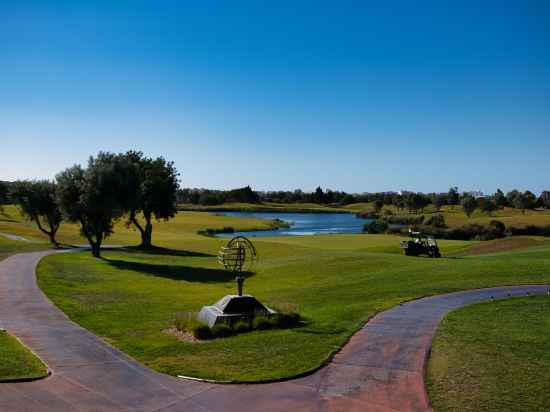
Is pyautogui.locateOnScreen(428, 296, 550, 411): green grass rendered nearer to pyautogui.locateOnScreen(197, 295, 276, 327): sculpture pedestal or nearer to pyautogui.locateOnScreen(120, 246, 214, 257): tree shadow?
pyautogui.locateOnScreen(197, 295, 276, 327): sculpture pedestal

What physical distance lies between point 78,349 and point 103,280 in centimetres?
1673

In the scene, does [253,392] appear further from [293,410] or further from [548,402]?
[548,402]

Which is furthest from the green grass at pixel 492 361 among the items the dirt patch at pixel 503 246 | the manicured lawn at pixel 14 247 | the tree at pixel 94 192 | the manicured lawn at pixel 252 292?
the manicured lawn at pixel 14 247

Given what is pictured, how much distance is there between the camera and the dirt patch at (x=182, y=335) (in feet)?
48.1

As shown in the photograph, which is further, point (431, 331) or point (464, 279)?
point (464, 279)

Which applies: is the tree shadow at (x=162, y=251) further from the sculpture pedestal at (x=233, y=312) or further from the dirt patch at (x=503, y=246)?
the sculpture pedestal at (x=233, y=312)

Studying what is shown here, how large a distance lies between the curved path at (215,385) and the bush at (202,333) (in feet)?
7.77

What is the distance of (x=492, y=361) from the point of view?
11602 millimetres

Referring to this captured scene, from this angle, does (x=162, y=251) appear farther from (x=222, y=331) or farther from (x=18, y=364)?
(x=18, y=364)

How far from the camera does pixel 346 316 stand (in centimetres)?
1697

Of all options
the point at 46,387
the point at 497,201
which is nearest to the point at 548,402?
the point at 46,387

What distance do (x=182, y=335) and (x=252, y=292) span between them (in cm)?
1072

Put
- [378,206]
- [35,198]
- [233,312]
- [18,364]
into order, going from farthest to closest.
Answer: [378,206]
[35,198]
[233,312]
[18,364]

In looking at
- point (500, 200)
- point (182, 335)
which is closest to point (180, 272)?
point (182, 335)
